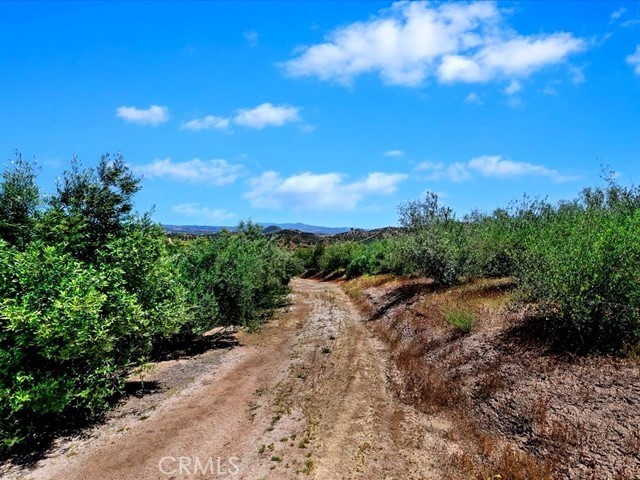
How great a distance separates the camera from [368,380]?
1716cm

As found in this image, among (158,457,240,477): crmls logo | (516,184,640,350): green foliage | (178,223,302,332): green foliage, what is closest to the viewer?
(158,457,240,477): crmls logo

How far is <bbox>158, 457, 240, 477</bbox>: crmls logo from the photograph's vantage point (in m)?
10.1

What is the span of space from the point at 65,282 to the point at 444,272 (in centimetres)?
2423

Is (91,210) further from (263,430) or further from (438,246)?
(438,246)

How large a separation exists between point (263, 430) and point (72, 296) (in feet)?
24.0

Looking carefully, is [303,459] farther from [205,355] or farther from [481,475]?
[205,355]

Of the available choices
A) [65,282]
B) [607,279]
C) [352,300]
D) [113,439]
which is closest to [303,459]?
[113,439]

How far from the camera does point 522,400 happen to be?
1132 cm

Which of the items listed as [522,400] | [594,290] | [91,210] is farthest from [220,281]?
[594,290]

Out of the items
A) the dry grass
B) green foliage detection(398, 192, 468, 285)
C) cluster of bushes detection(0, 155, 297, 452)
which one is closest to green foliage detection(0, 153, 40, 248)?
cluster of bushes detection(0, 155, 297, 452)

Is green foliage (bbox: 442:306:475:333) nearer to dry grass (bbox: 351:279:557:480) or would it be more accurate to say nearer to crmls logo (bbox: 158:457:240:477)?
dry grass (bbox: 351:279:557:480)

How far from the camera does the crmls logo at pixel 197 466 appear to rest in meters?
10.1

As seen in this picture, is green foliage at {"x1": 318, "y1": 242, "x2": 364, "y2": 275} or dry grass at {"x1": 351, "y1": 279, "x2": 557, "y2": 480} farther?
green foliage at {"x1": 318, "y1": 242, "x2": 364, "y2": 275}

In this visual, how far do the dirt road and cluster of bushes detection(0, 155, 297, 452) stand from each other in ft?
5.15
